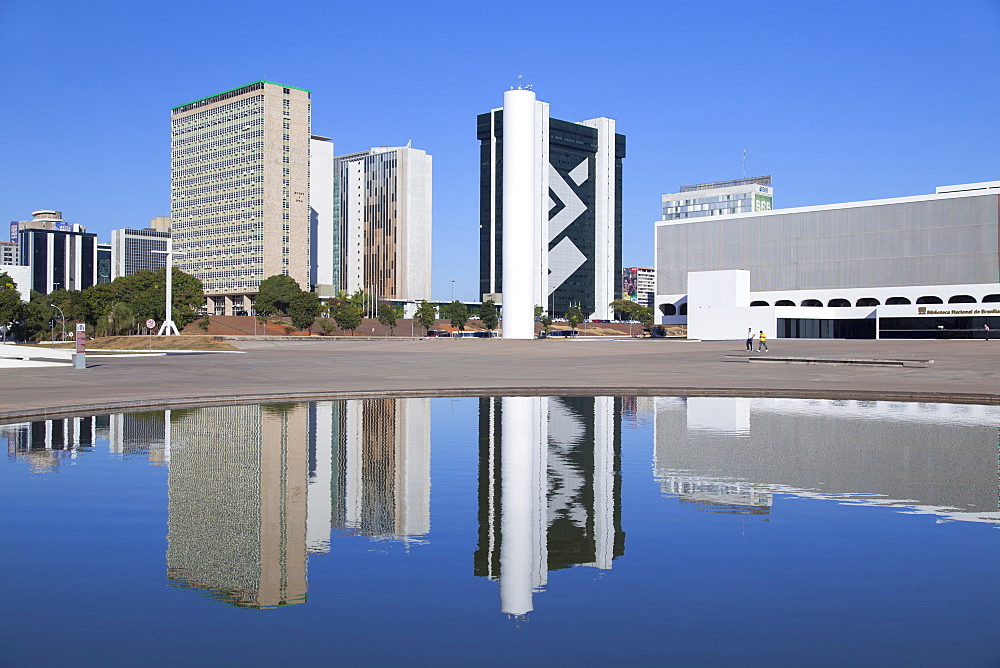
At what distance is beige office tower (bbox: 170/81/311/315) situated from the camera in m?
179

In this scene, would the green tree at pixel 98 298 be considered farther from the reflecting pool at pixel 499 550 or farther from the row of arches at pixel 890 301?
the reflecting pool at pixel 499 550

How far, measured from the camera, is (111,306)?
10769 centimetres

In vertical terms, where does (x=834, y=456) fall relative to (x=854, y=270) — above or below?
below

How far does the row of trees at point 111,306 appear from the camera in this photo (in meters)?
90.4

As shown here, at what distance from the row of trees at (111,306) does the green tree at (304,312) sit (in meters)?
16.2

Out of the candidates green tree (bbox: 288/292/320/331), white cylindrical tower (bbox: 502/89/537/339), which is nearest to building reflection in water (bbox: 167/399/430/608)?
white cylindrical tower (bbox: 502/89/537/339)

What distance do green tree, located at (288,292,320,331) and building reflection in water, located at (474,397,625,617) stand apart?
12618cm

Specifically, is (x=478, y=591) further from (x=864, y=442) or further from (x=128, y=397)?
(x=128, y=397)

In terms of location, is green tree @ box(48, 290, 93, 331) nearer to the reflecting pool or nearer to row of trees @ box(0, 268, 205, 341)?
row of trees @ box(0, 268, 205, 341)

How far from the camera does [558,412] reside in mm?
19906

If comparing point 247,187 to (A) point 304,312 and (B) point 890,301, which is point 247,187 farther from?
(B) point 890,301

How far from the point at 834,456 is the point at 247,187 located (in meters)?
182

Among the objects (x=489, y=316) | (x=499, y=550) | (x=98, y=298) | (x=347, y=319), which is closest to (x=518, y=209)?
(x=347, y=319)

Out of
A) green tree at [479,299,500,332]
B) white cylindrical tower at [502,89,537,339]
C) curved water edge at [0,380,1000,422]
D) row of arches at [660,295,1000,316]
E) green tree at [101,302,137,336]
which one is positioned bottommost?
curved water edge at [0,380,1000,422]
